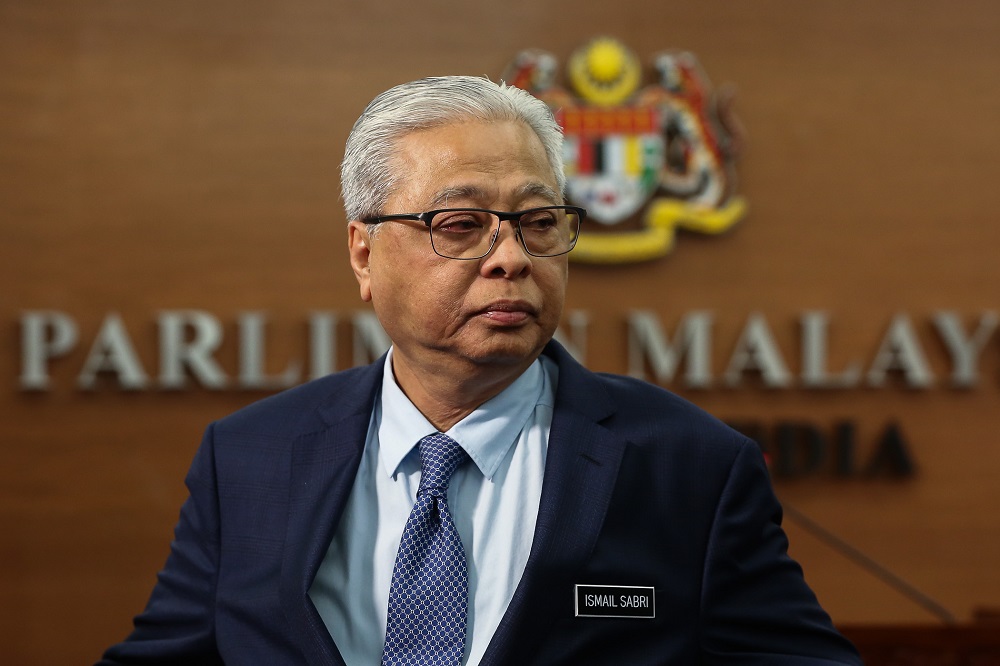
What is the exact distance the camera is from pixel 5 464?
453 centimetres

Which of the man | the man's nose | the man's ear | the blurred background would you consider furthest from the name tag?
the blurred background

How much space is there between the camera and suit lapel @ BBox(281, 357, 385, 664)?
52.5 inches

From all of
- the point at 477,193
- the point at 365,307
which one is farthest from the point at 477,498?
the point at 365,307

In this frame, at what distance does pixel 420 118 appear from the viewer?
4.53 ft

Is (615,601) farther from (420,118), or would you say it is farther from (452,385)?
(420,118)

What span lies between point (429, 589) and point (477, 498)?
0.48 ft

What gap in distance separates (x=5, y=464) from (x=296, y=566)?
367 centimetres

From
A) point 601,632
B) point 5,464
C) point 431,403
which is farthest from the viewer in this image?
point 5,464

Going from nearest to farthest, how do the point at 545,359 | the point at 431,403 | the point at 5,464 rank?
the point at 431,403, the point at 545,359, the point at 5,464

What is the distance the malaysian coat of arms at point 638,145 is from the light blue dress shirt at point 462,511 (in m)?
3.26

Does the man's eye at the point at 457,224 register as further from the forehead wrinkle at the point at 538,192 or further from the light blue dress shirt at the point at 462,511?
the light blue dress shirt at the point at 462,511

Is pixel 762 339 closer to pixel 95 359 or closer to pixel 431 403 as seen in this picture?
pixel 95 359

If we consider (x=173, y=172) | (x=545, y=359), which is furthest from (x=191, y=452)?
(x=545, y=359)

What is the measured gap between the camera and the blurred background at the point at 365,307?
4559mm
